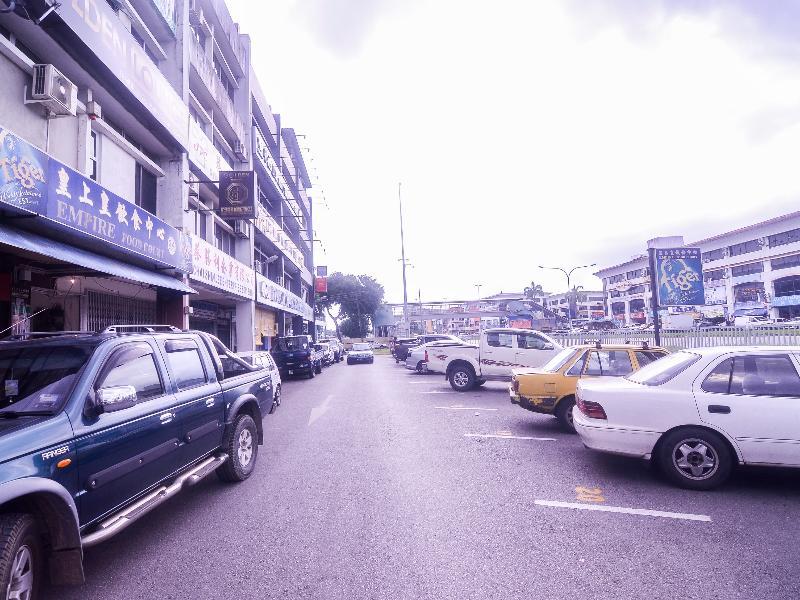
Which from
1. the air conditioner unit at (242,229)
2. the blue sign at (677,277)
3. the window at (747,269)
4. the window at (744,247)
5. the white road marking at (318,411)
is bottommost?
the white road marking at (318,411)

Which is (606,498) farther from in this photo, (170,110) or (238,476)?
(170,110)

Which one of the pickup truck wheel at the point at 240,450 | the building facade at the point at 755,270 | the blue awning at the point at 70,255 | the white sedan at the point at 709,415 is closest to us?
the white sedan at the point at 709,415

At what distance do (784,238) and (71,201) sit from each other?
68101 millimetres

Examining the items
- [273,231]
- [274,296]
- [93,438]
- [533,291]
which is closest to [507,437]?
[93,438]

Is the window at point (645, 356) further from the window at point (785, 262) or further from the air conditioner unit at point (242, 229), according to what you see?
the window at point (785, 262)

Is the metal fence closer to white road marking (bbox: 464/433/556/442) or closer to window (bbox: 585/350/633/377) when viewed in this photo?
window (bbox: 585/350/633/377)

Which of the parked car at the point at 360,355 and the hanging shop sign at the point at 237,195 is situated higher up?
the hanging shop sign at the point at 237,195

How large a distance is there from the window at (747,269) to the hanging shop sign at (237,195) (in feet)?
209

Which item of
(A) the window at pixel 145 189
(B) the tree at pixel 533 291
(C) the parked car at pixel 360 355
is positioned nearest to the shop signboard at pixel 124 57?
(A) the window at pixel 145 189

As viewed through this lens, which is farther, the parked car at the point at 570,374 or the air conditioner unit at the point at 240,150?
the air conditioner unit at the point at 240,150

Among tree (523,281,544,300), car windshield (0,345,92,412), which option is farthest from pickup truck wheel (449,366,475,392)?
tree (523,281,544,300)

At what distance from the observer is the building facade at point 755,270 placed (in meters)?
53.8

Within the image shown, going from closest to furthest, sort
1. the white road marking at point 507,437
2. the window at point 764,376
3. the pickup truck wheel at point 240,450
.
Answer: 1. the window at point 764,376
2. the pickup truck wheel at point 240,450
3. the white road marking at point 507,437

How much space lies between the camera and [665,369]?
5.72 meters
